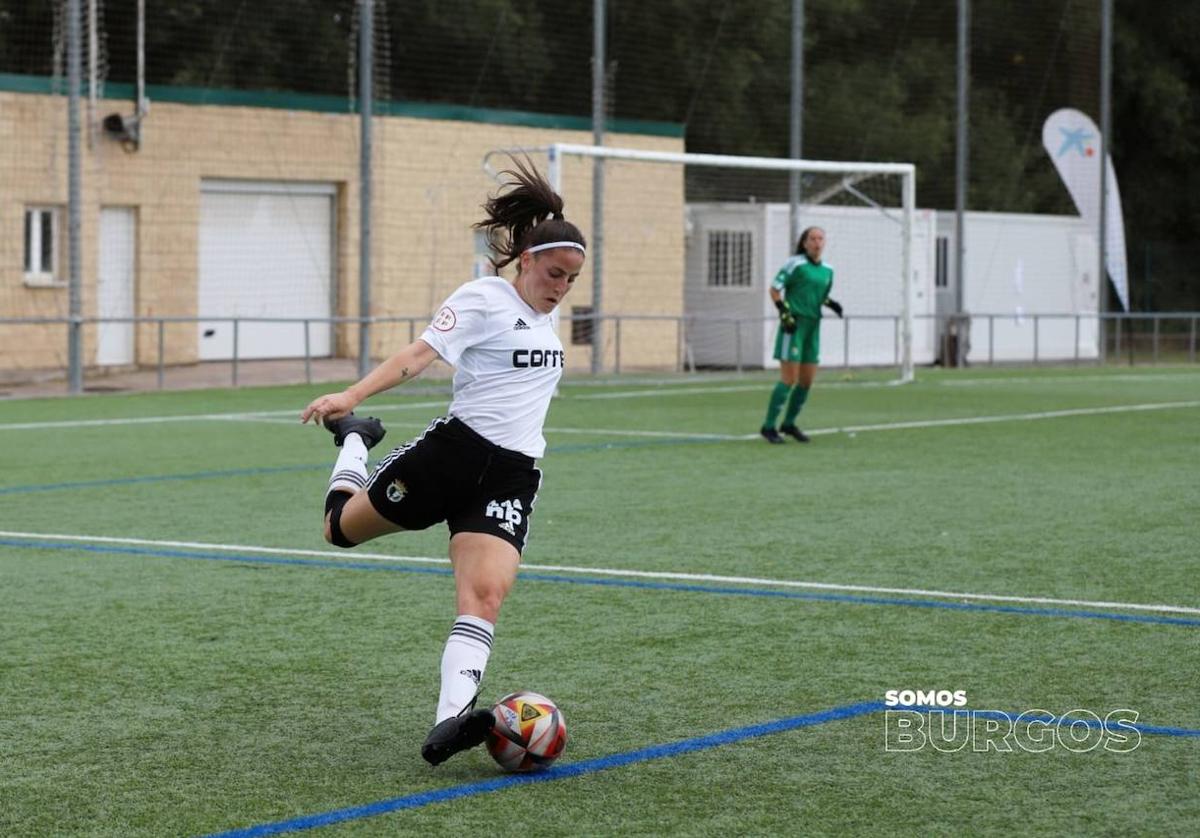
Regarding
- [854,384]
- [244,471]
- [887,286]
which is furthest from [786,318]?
[887,286]

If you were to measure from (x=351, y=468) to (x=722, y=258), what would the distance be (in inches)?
1112

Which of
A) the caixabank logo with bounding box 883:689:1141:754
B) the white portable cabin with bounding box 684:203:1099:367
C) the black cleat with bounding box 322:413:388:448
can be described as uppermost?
the white portable cabin with bounding box 684:203:1099:367

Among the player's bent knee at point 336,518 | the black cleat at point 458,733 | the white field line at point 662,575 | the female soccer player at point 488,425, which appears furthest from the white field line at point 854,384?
the black cleat at point 458,733

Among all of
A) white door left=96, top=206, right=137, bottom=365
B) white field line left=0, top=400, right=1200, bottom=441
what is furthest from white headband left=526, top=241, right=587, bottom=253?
white door left=96, top=206, right=137, bottom=365

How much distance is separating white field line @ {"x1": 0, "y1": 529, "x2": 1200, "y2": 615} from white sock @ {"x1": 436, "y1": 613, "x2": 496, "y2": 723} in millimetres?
3482

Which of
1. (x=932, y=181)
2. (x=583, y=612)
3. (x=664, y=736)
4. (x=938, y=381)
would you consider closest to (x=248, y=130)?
(x=938, y=381)

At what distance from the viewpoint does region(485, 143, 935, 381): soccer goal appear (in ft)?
106

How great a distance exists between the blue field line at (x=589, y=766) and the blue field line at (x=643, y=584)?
2.03 metres

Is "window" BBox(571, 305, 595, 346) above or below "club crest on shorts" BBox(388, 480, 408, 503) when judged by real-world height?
above

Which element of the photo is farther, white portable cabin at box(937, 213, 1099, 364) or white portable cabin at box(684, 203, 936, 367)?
white portable cabin at box(937, 213, 1099, 364)

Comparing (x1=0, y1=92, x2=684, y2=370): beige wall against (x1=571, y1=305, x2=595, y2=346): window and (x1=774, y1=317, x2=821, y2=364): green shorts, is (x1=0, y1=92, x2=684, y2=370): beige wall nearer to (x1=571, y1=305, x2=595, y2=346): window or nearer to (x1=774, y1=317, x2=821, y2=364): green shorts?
(x1=571, y1=305, x2=595, y2=346): window

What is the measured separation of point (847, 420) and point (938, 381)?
883 centimetres

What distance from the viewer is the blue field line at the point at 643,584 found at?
8.30m

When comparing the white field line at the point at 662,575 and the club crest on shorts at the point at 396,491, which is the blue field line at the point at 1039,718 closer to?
the club crest on shorts at the point at 396,491
